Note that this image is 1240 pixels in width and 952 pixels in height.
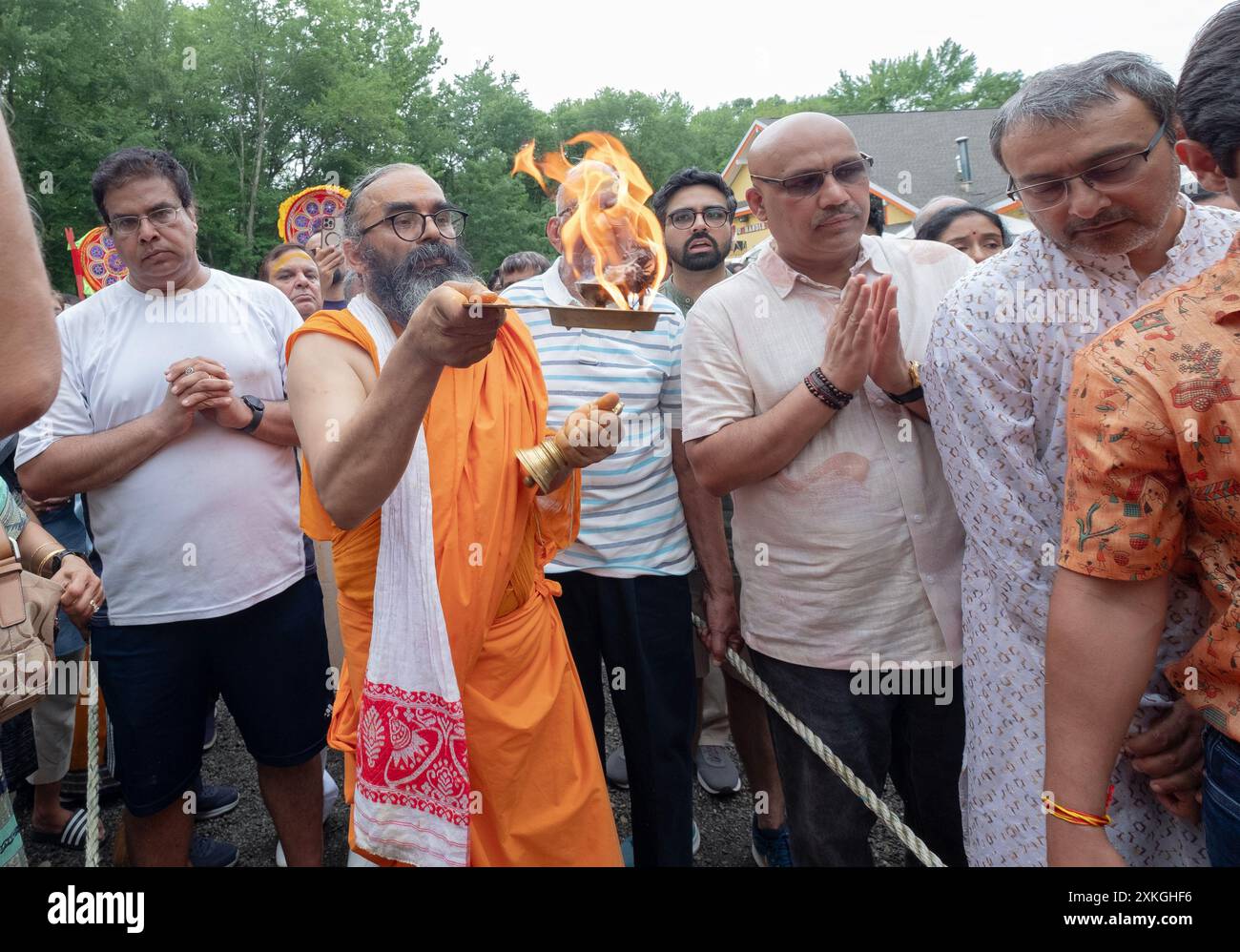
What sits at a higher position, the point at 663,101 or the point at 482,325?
the point at 663,101

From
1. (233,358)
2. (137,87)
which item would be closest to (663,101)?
(137,87)

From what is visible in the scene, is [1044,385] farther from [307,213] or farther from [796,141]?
[307,213]

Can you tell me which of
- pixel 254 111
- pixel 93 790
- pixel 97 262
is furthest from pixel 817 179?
pixel 254 111

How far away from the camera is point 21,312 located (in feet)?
4.11

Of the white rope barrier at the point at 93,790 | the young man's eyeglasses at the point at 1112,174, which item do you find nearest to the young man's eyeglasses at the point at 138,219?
the white rope barrier at the point at 93,790

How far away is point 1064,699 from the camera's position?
149cm

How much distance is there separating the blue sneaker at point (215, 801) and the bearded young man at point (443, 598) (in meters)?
2.13

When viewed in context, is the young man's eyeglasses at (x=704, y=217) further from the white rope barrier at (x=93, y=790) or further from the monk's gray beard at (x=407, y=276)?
the white rope barrier at (x=93, y=790)

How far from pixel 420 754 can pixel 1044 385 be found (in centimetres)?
173

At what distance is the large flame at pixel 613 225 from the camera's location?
196 centimetres

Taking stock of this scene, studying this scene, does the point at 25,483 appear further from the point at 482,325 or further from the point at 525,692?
the point at 482,325

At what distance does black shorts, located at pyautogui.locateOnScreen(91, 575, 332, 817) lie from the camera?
2.85 metres

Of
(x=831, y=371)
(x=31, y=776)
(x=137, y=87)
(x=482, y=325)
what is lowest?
(x=31, y=776)

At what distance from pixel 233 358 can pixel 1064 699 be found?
2.81 meters
